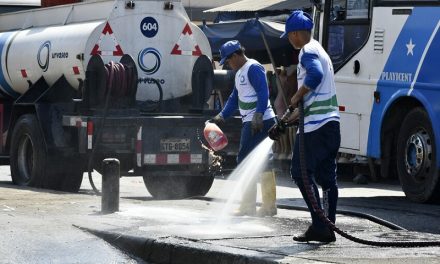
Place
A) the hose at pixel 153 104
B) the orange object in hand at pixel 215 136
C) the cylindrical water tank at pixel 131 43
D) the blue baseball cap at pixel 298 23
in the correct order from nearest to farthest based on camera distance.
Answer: the blue baseball cap at pixel 298 23, the orange object in hand at pixel 215 136, the cylindrical water tank at pixel 131 43, the hose at pixel 153 104

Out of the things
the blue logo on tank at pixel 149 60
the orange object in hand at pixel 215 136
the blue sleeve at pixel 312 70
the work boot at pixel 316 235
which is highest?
the blue logo on tank at pixel 149 60

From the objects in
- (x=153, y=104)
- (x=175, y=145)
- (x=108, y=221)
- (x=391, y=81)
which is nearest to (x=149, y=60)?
(x=153, y=104)

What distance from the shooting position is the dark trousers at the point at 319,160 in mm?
9703

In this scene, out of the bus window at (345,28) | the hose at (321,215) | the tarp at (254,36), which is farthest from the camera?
the tarp at (254,36)

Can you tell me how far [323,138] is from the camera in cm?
976

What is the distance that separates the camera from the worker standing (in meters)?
12.2

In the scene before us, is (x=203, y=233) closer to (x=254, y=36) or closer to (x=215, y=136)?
(x=215, y=136)

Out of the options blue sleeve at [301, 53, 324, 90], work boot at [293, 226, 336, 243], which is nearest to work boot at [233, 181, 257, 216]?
work boot at [293, 226, 336, 243]

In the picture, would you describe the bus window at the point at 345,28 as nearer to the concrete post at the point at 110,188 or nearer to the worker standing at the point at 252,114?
the worker standing at the point at 252,114

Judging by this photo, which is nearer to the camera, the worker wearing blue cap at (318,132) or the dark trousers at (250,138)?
the worker wearing blue cap at (318,132)

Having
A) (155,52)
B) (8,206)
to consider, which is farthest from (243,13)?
(8,206)

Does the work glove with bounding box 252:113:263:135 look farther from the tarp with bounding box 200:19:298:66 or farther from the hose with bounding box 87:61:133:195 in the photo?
the tarp with bounding box 200:19:298:66

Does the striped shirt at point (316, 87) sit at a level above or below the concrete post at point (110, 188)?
above

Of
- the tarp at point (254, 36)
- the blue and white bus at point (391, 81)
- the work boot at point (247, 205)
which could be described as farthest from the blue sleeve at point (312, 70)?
the tarp at point (254, 36)
